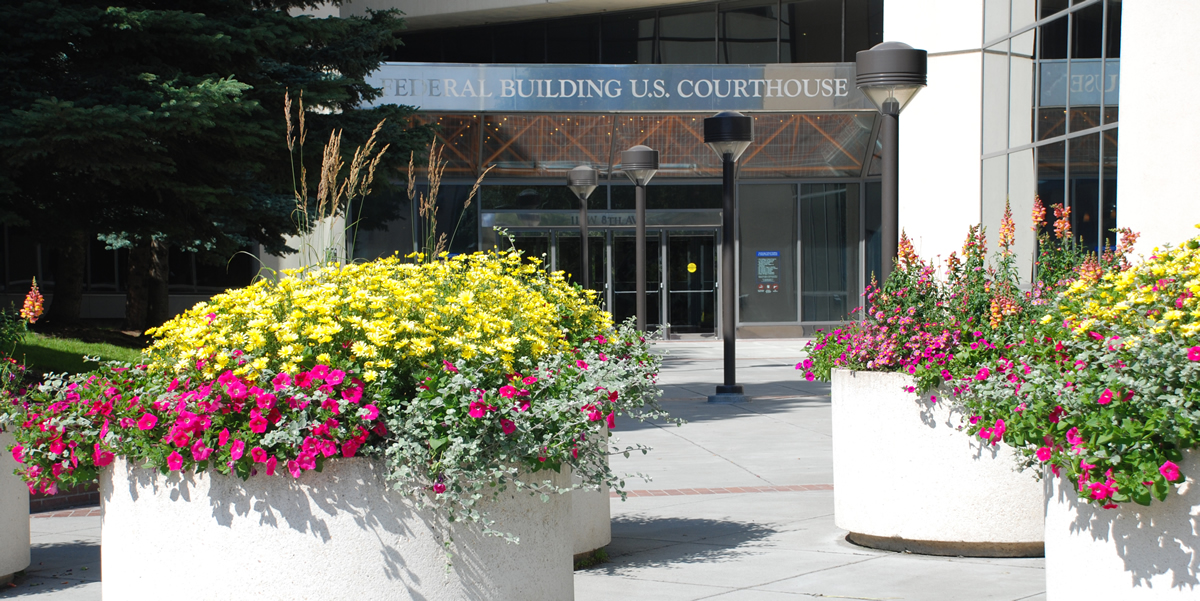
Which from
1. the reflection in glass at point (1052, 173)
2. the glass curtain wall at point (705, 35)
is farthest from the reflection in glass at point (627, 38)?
the reflection in glass at point (1052, 173)

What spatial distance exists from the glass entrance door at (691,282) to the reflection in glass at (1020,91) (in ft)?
45.2

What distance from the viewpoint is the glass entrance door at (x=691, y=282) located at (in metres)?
27.6

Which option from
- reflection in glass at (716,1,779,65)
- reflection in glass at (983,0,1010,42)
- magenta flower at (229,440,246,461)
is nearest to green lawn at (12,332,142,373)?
magenta flower at (229,440,246,461)

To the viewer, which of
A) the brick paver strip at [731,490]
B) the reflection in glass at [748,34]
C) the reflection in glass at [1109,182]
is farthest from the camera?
the reflection in glass at [748,34]

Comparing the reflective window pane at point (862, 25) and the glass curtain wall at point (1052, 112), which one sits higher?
the reflective window pane at point (862, 25)

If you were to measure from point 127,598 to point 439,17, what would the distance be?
2525cm

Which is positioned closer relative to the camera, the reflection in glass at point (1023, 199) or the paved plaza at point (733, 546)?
the paved plaza at point (733, 546)

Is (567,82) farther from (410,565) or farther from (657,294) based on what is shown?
(410,565)

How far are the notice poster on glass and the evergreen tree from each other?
1506 centimetres

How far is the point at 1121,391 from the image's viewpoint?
3723mm

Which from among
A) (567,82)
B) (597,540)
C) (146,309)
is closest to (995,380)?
(597,540)

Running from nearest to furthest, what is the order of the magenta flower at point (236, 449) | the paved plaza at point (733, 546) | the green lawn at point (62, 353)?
the magenta flower at point (236, 449) → the paved plaza at point (733, 546) → the green lawn at point (62, 353)

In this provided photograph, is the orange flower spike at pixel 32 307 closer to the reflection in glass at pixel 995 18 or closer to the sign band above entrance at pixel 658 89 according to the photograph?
the reflection in glass at pixel 995 18

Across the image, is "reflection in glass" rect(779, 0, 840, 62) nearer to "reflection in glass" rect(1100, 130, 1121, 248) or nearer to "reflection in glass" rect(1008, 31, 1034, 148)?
"reflection in glass" rect(1008, 31, 1034, 148)
